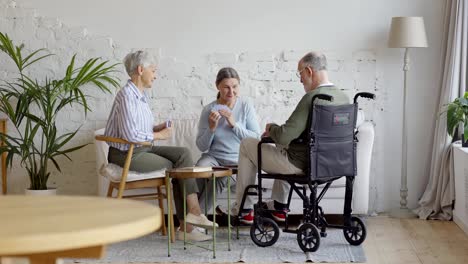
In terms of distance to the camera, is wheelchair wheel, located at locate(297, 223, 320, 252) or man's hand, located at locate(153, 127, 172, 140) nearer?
wheelchair wheel, located at locate(297, 223, 320, 252)

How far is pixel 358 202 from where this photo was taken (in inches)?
237

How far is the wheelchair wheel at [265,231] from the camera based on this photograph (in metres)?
5.26

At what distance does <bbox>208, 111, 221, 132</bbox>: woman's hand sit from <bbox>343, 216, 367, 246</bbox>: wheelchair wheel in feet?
3.60

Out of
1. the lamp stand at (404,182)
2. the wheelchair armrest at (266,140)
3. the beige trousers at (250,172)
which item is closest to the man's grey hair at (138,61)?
the beige trousers at (250,172)

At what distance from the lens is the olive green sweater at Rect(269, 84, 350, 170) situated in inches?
200

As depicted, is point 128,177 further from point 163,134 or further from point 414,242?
point 414,242

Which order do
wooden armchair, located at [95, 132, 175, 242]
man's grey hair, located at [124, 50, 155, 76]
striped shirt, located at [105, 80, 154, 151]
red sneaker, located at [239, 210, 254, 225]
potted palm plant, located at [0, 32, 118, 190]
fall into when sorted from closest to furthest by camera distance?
wooden armchair, located at [95, 132, 175, 242], striped shirt, located at [105, 80, 154, 151], man's grey hair, located at [124, 50, 155, 76], red sneaker, located at [239, 210, 254, 225], potted palm plant, located at [0, 32, 118, 190]

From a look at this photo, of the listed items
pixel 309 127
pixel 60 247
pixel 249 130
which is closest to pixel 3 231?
pixel 60 247

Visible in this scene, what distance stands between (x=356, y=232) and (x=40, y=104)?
9.37ft

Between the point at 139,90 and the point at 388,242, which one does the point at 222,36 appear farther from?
the point at 388,242

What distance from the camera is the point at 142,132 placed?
17.5 ft

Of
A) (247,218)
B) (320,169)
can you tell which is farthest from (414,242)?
(247,218)

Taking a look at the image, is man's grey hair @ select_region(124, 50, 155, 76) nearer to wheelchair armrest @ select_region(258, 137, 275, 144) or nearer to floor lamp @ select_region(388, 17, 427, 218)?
wheelchair armrest @ select_region(258, 137, 275, 144)

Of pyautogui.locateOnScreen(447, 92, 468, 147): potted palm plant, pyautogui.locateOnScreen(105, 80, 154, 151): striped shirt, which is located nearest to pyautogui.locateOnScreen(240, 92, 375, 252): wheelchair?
pyautogui.locateOnScreen(105, 80, 154, 151): striped shirt
